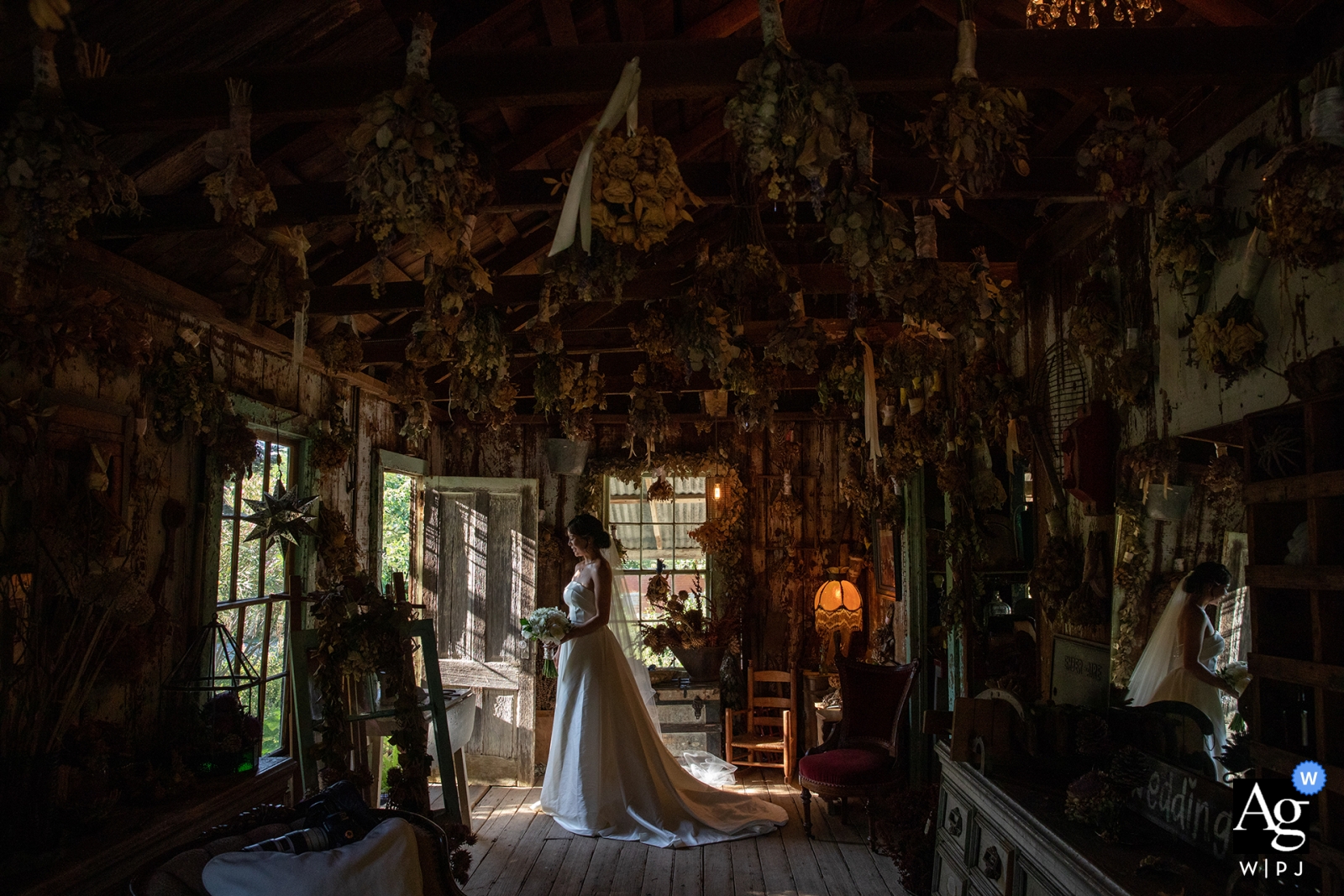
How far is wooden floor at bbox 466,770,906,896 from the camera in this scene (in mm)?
4707

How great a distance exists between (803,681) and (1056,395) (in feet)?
14.1

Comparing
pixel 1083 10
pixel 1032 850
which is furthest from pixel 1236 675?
pixel 1083 10

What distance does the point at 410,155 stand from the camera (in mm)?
2244

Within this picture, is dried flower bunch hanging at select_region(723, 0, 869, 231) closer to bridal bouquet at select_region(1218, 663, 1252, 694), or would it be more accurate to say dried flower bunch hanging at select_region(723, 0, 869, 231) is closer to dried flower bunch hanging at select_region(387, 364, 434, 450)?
bridal bouquet at select_region(1218, 663, 1252, 694)

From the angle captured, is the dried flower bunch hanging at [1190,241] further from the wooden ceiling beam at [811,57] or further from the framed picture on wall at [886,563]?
the framed picture on wall at [886,563]

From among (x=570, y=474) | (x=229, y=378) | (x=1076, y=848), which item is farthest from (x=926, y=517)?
(x=229, y=378)

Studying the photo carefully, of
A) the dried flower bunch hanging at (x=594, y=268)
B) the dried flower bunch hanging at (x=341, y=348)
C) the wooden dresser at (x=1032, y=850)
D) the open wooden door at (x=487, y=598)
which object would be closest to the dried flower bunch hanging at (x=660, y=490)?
the open wooden door at (x=487, y=598)

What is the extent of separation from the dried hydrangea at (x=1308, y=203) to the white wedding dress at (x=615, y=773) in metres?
4.62

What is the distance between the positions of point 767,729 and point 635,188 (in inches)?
247

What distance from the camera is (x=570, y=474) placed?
312 inches

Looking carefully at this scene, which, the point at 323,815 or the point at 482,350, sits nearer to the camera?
the point at 323,815

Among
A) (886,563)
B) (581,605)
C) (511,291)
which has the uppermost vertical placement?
(511,291)

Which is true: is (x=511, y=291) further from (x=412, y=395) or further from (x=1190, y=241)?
(x=1190, y=241)

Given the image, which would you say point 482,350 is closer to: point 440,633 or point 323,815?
point 323,815
